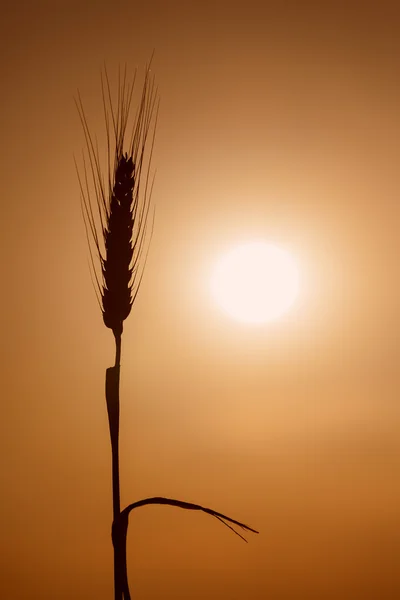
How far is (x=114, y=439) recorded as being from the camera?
48.0 inches

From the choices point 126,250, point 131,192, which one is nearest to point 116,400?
point 126,250

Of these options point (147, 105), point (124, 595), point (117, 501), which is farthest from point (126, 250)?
point (124, 595)

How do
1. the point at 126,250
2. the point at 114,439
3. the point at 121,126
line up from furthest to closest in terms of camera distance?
1. the point at 121,126
2. the point at 126,250
3. the point at 114,439

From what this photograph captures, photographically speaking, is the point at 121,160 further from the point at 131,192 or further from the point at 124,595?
the point at 124,595

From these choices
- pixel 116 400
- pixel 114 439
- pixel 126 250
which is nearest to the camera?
pixel 114 439

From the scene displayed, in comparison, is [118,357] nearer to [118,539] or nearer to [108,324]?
[108,324]

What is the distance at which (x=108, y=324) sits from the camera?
4.38 feet

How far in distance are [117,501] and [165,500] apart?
96 mm

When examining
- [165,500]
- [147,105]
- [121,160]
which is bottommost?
[165,500]

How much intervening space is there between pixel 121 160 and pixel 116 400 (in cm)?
57

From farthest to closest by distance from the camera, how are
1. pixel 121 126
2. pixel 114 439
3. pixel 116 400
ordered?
pixel 121 126 → pixel 116 400 → pixel 114 439

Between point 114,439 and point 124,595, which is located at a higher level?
point 114,439

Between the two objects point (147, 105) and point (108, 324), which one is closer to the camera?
point (108, 324)

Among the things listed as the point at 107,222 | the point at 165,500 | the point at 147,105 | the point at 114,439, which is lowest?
the point at 165,500
